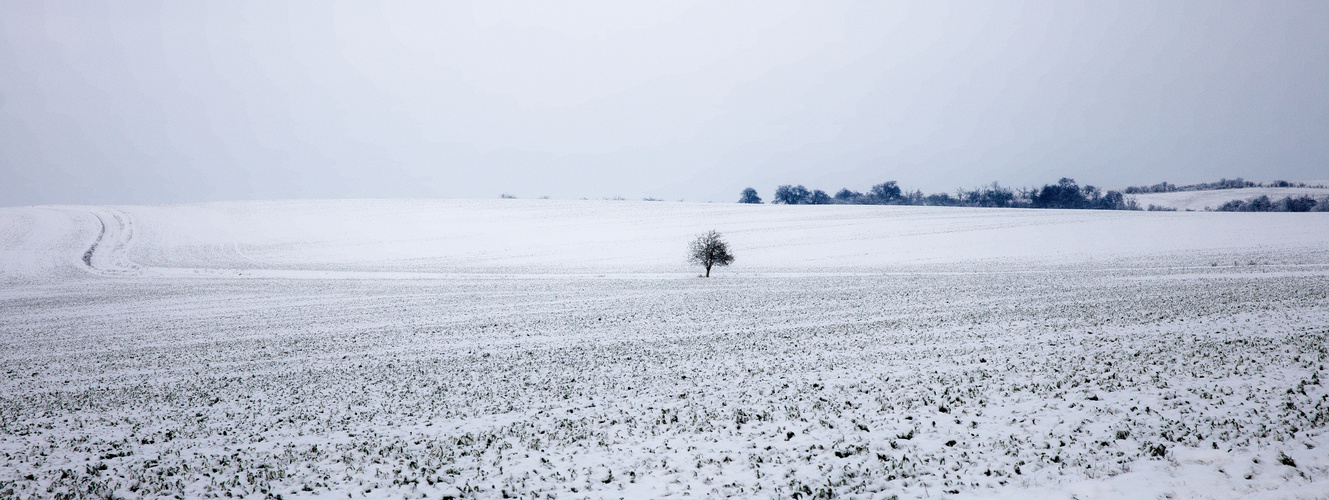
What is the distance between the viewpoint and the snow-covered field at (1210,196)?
104 metres

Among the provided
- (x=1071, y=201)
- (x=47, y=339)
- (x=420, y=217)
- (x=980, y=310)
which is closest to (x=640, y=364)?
(x=980, y=310)

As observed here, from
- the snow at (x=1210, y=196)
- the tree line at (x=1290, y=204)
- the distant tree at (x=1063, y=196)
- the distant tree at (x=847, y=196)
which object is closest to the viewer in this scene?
the tree line at (x=1290, y=204)

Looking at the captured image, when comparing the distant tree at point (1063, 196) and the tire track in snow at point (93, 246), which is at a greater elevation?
the distant tree at point (1063, 196)

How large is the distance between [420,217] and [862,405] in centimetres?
8545

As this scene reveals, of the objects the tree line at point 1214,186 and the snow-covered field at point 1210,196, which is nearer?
the snow-covered field at point 1210,196

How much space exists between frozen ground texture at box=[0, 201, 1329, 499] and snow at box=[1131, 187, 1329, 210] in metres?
82.3

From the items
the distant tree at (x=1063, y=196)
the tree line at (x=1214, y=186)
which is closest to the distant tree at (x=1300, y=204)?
the distant tree at (x=1063, y=196)

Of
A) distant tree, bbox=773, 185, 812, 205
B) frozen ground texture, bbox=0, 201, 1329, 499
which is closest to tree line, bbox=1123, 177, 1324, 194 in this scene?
distant tree, bbox=773, 185, 812, 205

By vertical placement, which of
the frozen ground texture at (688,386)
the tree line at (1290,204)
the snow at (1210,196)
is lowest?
the frozen ground texture at (688,386)

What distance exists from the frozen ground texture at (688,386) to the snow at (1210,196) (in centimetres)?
8234

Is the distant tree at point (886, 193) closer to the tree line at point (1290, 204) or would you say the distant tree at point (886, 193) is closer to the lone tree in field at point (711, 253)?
the tree line at point (1290, 204)

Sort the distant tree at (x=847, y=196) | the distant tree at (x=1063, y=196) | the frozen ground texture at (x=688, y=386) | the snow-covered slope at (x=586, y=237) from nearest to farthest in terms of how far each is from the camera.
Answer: the frozen ground texture at (x=688, y=386) → the snow-covered slope at (x=586, y=237) → the distant tree at (x=1063, y=196) → the distant tree at (x=847, y=196)

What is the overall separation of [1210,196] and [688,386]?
138 m

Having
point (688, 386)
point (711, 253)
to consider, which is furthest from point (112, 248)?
point (688, 386)
